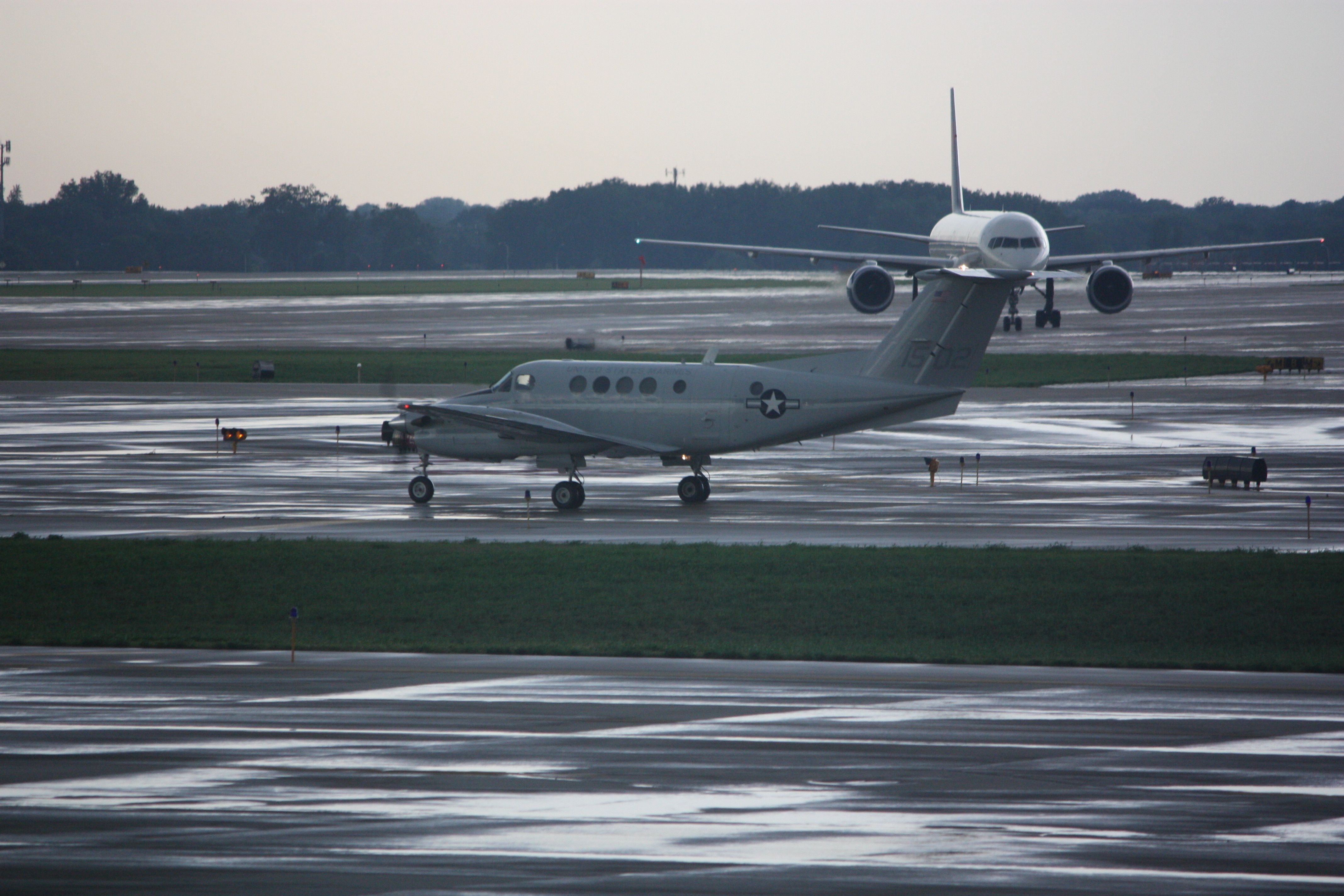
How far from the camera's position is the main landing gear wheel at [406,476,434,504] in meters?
31.7

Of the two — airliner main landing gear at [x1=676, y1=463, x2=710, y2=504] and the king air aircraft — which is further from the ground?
the king air aircraft

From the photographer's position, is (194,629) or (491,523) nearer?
(194,629)

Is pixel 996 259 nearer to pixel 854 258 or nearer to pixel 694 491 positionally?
pixel 854 258

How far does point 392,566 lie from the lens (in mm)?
23656

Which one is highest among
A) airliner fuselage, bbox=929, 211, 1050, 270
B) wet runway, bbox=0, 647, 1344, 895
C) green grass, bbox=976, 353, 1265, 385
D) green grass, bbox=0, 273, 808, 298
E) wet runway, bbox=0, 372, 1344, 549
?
green grass, bbox=0, 273, 808, 298

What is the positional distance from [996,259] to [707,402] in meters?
38.2

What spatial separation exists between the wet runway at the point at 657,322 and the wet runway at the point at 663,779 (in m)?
52.3

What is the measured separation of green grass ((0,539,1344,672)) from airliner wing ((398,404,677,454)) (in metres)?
6.23

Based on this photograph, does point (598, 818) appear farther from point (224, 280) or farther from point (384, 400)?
point (224, 280)

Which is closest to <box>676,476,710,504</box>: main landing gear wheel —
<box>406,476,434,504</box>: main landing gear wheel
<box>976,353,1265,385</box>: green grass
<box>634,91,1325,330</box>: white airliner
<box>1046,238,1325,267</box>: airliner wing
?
<box>406,476,434,504</box>: main landing gear wheel

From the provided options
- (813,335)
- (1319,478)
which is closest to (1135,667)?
(1319,478)

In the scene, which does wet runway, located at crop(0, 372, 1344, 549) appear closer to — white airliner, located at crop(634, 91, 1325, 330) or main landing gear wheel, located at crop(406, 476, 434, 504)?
main landing gear wheel, located at crop(406, 476, 434, 504)

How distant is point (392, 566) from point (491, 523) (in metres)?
5.64

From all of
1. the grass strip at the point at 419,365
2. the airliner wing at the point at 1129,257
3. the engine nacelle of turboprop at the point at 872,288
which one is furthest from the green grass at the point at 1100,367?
the engine nacelle of turboprop at the point at 872,288
